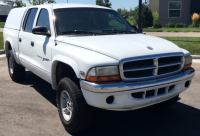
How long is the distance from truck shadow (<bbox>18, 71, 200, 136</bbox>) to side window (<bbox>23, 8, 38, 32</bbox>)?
179 centimetres

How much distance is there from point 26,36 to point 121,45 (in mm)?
2595

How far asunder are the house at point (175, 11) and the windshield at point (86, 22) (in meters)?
22.4

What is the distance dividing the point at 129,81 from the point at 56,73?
1.43m

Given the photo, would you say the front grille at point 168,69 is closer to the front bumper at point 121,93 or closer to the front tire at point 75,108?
the front bumper at point 121,93

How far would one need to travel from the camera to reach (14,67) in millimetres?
6734

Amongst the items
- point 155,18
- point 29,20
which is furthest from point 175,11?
point 29,20

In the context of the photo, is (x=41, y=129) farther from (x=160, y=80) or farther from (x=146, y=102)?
(x=160, y=80)

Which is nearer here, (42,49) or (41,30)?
(41,30)

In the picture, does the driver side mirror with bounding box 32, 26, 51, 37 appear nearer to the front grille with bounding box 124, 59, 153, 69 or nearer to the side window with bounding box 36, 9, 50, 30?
the side window with bounding box 36, 9, 50, 30

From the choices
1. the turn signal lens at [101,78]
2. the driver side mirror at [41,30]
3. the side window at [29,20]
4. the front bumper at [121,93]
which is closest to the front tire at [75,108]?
the front bumper at [121,93]

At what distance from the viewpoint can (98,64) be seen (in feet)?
11.3

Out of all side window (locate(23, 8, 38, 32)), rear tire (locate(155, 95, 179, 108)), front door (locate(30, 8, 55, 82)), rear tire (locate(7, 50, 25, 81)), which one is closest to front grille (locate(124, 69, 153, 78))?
rear tire (locate(155, 95, 179, 108))

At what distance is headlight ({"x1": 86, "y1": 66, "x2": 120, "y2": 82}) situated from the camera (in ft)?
11.3

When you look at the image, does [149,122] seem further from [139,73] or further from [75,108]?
[75,108]
